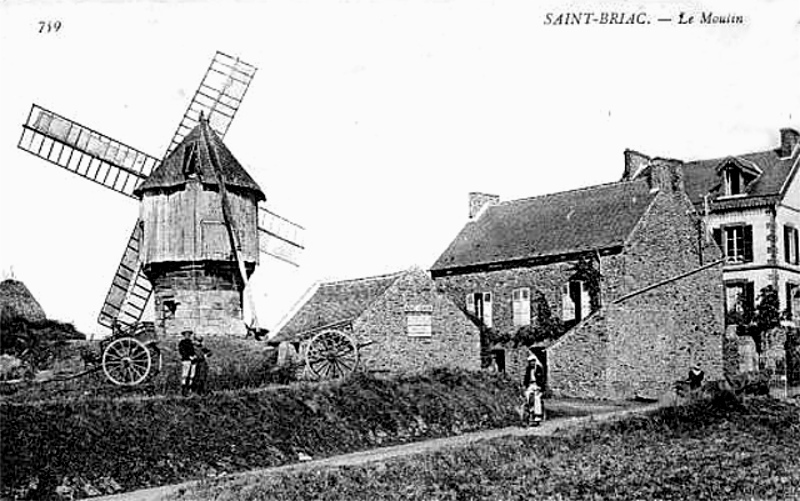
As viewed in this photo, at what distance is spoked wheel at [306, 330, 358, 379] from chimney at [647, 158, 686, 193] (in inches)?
458

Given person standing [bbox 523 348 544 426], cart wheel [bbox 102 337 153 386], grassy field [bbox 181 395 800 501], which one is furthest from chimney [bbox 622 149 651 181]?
cart wheel [bbox 102 337 153 386]

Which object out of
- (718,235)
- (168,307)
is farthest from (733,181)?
(168,307)

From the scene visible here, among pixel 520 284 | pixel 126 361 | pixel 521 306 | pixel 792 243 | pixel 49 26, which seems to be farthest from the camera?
pixel 792 243

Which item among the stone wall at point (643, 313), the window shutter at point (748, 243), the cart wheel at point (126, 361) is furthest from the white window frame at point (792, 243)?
the cart wheel at point (126, 361)

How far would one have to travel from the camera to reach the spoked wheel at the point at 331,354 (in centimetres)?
→ 2206

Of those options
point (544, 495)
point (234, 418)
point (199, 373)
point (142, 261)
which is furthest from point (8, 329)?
point (544, 495)

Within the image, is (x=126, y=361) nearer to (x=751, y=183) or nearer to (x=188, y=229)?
(x=188, y=229)

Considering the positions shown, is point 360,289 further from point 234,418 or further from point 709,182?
point 709,182

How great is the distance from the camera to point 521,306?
31.0m

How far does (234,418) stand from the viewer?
1625 centimetres

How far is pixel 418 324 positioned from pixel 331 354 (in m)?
4.21

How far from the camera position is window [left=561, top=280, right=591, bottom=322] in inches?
1151

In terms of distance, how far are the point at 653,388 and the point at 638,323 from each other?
176cm

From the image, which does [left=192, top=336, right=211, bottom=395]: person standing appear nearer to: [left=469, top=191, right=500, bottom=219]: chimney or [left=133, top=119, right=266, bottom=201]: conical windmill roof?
[left=133, top=119, right=266, bottom=201]: conical windmill roof
